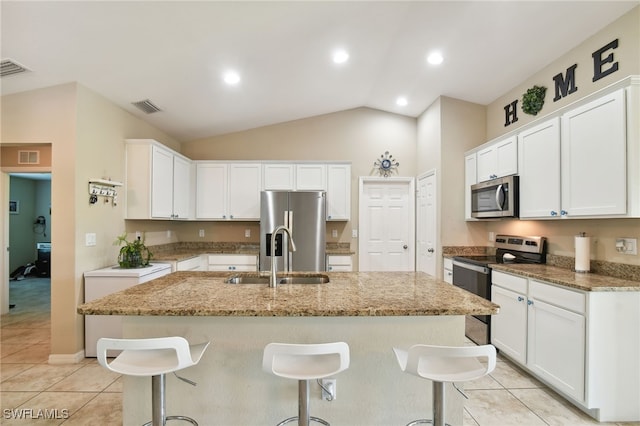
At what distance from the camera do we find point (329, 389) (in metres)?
1.83

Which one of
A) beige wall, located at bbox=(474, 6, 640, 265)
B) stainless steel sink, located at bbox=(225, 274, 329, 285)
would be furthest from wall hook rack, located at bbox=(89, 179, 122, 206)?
beige wall, located at bbox=(474, 6, 640, 265)

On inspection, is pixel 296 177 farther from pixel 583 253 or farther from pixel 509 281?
pixel 583 253

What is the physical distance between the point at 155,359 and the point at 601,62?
387cm

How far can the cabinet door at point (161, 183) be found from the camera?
376 centimetres

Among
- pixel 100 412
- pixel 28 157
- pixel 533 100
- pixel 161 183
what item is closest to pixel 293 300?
pixel 100 412

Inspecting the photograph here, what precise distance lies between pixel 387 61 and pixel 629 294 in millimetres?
3058

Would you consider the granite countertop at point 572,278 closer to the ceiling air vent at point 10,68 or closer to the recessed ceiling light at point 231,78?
the recessed ceiling light at point 231,78

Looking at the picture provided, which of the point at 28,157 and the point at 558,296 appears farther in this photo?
the point at 28,157

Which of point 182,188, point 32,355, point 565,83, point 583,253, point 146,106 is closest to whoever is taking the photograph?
point 583,253

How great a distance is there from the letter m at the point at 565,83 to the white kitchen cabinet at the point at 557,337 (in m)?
1.83

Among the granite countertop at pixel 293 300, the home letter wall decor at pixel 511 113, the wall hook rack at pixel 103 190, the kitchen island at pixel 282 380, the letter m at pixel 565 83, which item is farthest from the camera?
the home letter wall decor at pixel 511 113

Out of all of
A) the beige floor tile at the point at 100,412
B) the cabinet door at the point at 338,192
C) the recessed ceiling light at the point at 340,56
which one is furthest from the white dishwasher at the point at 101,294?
the recessed ceiling light at the point at 340,56

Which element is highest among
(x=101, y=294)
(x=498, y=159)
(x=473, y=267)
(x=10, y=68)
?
(x=10, y=68)

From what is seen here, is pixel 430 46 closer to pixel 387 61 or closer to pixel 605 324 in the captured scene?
pixel 387 61
